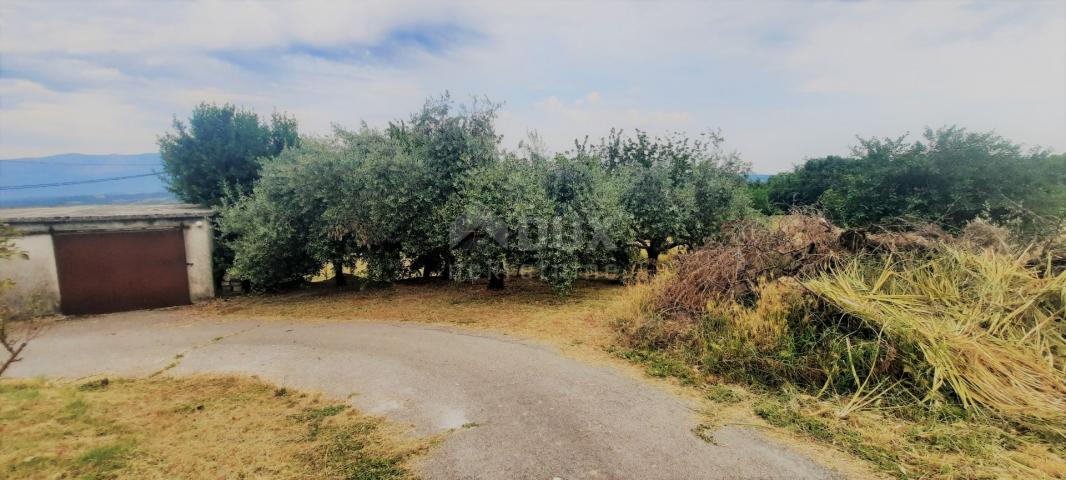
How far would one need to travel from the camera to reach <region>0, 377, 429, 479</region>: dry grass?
4328 millimetres

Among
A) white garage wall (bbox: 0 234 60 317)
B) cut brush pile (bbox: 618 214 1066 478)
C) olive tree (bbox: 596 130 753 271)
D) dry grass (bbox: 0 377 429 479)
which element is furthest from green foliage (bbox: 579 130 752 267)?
white garage wall (bbox: 0 234 60 317)

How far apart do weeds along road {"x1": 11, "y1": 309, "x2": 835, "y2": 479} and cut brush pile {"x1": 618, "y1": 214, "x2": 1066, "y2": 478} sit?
A: 122 cm

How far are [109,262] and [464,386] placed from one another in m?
12.2

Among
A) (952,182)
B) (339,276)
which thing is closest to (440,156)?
(339,276)

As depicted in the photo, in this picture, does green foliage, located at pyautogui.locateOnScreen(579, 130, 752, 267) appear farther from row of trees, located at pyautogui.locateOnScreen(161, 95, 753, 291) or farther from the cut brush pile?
the cut brush pile

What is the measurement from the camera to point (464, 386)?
656cm

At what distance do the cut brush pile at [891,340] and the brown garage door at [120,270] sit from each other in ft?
42.7

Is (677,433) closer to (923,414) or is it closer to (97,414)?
(923,414)

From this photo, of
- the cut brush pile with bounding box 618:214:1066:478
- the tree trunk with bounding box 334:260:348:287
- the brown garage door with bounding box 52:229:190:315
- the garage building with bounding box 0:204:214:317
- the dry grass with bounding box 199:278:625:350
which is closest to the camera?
the cut brush pile with bounding box 618:214:1066:478

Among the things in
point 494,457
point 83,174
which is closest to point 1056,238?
point 494,457

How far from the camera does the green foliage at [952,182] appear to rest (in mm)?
12344

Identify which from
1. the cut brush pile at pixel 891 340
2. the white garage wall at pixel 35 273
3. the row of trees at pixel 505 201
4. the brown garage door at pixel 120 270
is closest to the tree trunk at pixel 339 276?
the row of trees at pixel 505 201

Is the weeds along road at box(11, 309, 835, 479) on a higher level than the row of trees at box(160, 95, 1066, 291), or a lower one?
lower

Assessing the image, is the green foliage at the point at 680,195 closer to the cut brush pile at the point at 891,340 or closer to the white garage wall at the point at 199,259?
the cut brush pile at the point at 891,340
